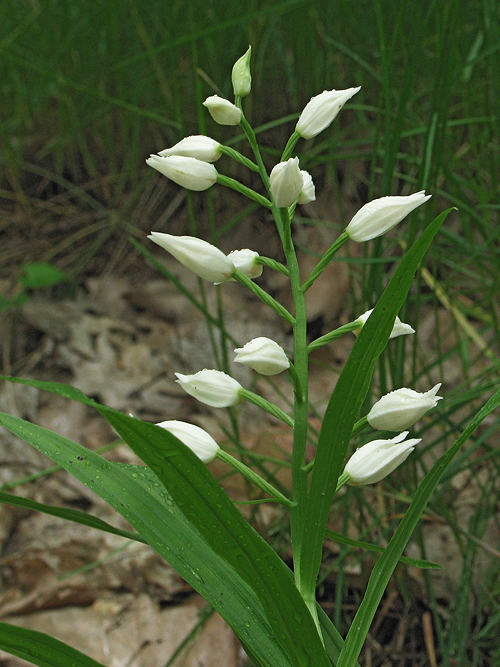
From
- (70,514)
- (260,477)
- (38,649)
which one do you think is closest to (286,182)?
(260,477)

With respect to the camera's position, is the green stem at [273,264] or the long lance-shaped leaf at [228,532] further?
the green stem at [273,264]

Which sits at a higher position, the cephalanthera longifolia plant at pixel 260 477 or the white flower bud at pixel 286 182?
the white flower bud at pixel 286 182

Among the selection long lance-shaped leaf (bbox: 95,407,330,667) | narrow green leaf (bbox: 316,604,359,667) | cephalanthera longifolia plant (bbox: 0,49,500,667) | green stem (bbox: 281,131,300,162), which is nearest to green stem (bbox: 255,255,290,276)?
cephalanthera longifolia plant (bbox: 0,49,500,667)

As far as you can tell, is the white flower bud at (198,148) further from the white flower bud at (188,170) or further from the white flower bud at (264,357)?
the white flower bud at (264,357)

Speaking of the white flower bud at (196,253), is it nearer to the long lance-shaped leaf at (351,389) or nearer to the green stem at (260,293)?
the green stem at (260,293)

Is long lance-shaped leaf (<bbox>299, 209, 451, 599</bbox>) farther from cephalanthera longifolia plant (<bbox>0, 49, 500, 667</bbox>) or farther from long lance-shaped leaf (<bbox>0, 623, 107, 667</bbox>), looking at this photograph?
long lance-shaped leaf (<bbox>0, 623, 107, 667</bbox>)

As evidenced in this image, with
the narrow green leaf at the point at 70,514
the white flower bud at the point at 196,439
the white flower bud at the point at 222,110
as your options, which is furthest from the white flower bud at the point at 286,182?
the narrow green leaf at the point at 70,514

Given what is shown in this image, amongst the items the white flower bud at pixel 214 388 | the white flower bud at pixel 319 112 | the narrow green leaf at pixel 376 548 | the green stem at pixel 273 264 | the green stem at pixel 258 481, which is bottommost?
the narrow green leaf at pixel 376 548
